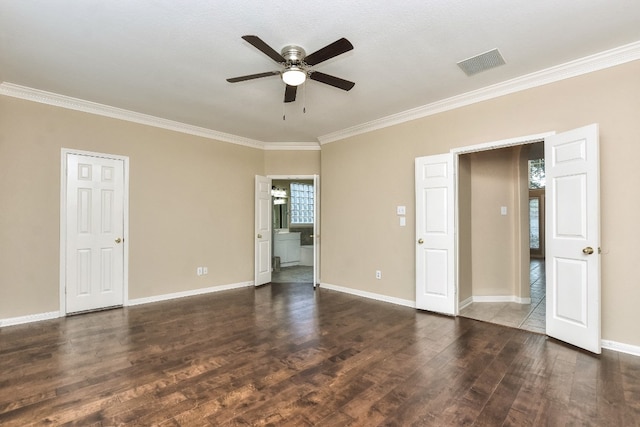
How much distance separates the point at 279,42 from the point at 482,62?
77.2 inches

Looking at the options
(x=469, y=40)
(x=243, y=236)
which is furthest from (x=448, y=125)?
(x=243, y=236)

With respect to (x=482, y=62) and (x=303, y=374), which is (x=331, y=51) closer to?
(x=482, y=62)

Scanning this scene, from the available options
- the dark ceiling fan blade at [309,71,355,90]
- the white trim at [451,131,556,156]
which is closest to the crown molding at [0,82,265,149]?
the dark ceiling fan blade at [309,71,355,90]

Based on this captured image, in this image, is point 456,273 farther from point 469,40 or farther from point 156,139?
point 156,139

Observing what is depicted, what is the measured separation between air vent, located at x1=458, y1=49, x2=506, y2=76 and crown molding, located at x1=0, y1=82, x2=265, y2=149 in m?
3.87

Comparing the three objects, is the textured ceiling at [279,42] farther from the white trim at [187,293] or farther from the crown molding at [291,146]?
the white trim at [187,293]

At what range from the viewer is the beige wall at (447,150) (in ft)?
9.25

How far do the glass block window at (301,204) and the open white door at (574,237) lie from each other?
20.7 ft

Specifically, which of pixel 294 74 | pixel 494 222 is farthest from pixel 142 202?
pixel 494 222

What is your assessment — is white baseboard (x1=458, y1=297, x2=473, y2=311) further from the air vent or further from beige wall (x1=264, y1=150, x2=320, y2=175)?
beige wall (x1=264, y1=150, x2=320, y2=175)

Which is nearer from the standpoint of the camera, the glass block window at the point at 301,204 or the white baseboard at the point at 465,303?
the white baseboard at the point at 465,303

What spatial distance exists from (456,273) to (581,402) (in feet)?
6.43

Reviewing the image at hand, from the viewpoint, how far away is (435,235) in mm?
4086

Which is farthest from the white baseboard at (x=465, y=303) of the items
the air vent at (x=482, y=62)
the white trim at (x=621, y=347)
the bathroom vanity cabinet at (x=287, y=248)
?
the bathroom vanity cabinet at (x=287, y=248)
